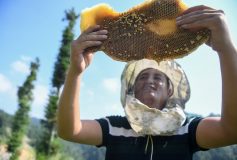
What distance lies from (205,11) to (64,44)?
83.7ft

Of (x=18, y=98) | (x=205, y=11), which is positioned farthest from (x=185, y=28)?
(x=18, y=98)

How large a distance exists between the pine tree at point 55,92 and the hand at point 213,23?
24.6m

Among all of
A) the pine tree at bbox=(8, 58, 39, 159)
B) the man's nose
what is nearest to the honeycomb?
the man's nose

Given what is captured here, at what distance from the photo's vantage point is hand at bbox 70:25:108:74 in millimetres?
2193

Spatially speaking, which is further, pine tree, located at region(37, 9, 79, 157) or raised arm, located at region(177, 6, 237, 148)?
pine tree, located at region(37, 9, 79, 157)

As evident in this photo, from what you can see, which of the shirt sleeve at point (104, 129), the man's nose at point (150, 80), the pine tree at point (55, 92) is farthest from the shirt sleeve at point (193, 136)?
the pine tree at point (55, 92)

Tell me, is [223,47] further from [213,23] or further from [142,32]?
[142,32]

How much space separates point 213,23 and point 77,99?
1002mm

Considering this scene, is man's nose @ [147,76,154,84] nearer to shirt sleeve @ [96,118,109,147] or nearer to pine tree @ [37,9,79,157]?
shirt sleeve @ [96,118,109,147]

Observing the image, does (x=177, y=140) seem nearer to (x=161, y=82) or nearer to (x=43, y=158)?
(x=161, y=82)

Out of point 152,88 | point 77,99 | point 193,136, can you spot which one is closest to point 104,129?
point 77,99

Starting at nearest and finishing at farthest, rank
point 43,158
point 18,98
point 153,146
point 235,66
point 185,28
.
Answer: point 235,66 → point 185,28 → point 153,146 → point 43,158 → point 18,98

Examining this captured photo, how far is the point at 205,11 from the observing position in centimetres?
205

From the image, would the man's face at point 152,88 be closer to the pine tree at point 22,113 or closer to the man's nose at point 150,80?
the man's nose at point 150,80
